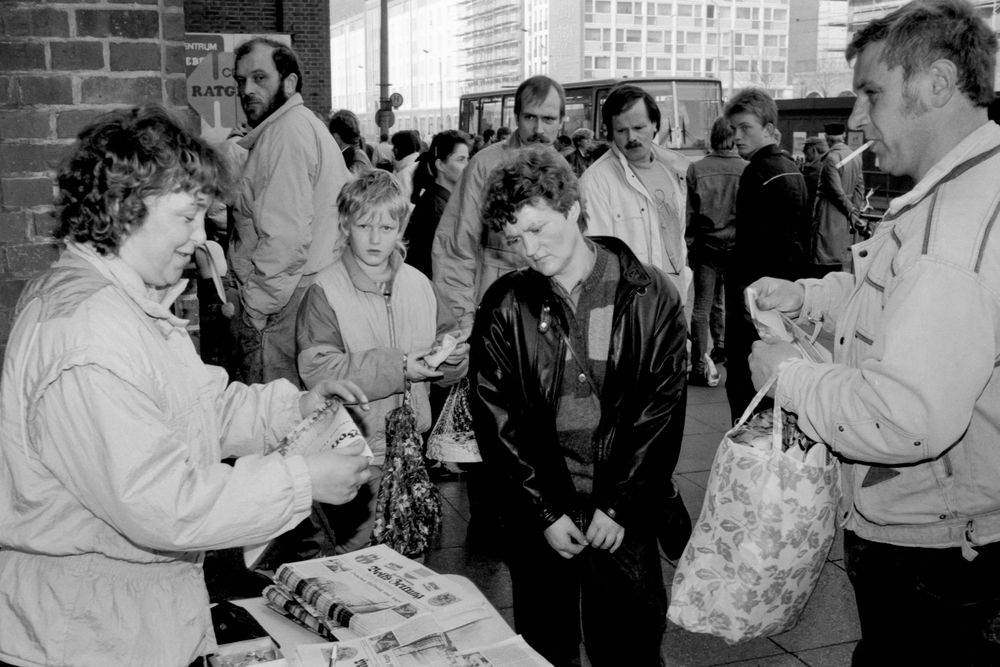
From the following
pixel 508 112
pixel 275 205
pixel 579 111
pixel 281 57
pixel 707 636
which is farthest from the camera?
pixel 508 112

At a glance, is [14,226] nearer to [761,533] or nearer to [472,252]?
[472,252]

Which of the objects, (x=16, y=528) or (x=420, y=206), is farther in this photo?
(x=420, y=206)

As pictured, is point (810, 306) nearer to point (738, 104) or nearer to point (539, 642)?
point (539, 642)

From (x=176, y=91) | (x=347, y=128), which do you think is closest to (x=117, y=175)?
(x=176, y=91)

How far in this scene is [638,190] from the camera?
537 centimetres

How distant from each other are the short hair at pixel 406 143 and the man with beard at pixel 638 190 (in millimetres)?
7835

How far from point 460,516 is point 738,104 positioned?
3.54 metres

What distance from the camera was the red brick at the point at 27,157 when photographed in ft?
10.4

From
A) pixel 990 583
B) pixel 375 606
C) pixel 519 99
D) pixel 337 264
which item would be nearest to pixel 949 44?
pixel 990 583

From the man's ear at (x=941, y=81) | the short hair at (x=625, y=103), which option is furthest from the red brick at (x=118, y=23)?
the short hair at (x=625, y=103)

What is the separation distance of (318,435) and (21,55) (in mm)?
1907

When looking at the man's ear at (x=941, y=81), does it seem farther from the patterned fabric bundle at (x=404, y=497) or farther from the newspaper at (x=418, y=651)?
the patterned fabric bundle at (x=404, y=497)

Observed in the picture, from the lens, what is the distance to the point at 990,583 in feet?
7.04

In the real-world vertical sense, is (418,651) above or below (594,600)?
above
